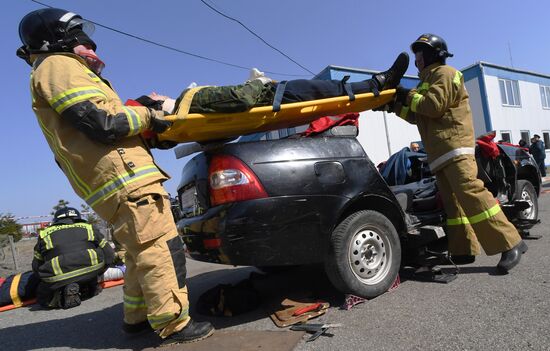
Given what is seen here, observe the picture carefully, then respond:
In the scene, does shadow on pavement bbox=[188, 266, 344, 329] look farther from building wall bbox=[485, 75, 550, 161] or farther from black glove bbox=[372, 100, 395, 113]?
building wall bbox=[485, 75, 550, 161]

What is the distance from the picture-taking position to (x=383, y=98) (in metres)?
3.56

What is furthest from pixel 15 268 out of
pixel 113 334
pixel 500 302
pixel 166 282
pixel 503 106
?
pixel 503 106

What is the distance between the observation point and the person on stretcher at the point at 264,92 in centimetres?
274

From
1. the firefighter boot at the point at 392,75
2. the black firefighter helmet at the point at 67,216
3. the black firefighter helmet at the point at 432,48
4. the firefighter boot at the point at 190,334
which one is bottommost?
the firefighter boot at the point at 190,334

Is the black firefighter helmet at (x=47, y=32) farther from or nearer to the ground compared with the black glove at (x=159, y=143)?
farther from the ground

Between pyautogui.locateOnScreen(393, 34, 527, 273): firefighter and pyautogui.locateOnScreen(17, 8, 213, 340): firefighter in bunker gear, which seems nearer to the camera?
pyautogui.locateOnScreen(17, 8, 213, 340): firefighter in bunker gear

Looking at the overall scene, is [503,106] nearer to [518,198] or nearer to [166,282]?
[518,198]

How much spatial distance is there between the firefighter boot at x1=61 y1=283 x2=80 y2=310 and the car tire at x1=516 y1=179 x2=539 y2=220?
5.33 metres

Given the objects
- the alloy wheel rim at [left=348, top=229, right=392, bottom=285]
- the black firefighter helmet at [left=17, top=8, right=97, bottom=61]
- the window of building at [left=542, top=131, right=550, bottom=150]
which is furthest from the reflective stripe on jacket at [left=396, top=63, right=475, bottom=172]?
the window of building at [left=542, top=131, right=550, bottom=150]

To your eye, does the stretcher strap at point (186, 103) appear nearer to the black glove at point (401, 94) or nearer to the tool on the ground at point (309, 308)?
the tool on the ground at point (309, 308)

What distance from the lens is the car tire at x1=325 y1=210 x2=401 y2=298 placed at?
295cm

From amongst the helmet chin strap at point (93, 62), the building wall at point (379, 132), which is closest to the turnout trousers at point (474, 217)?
the helmet chin strap at point (93, 62)

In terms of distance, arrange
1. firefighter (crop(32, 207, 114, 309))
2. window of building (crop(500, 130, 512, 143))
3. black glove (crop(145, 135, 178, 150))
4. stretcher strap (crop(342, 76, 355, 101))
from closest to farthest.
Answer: black glove (crop(145, 135, 178, 150)) < stretcher strap (crop(342, 76, 355, 101)) < firefighter (crop(32, 207, 114, 309)) < window of building (crop(500, 130, 512, 143))

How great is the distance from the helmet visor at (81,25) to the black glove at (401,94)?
2.56 meters
